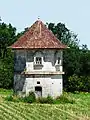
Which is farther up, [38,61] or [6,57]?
[6,57]

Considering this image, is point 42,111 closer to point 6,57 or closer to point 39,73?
point 39,73

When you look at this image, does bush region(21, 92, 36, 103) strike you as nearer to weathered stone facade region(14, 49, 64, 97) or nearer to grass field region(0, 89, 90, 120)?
weathered stone facade region(14, 49, 64, 97)

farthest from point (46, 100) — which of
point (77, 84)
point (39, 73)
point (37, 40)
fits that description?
point (77, 84)

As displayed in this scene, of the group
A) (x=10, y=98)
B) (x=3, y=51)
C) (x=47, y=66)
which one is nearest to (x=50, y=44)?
(x=47, y=66)

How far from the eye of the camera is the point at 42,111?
34.4 metres

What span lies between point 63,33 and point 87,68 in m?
27.0

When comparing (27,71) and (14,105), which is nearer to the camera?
(14,105)

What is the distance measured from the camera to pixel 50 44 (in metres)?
42.5

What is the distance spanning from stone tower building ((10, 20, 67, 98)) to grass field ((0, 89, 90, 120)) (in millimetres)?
3211

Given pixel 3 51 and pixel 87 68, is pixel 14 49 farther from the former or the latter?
pixel 3 51

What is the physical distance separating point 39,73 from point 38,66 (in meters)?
0.69

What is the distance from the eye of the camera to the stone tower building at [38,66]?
139 ft

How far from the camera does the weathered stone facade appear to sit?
42.2 metres

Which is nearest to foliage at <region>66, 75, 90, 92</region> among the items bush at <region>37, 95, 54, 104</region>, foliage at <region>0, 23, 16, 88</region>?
foliage at <region>0, 23, 16, 88</region>
